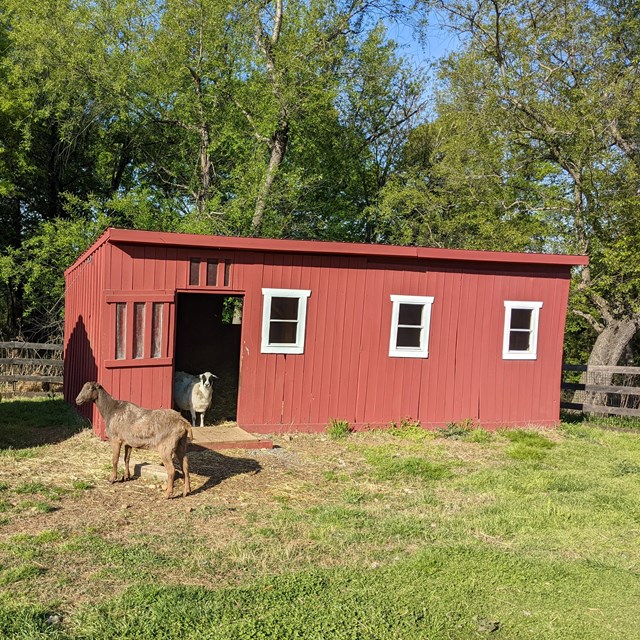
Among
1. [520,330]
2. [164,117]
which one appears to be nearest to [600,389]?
[520,330]

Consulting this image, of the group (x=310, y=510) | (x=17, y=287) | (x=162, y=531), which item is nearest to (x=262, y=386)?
(x=310, y=510)

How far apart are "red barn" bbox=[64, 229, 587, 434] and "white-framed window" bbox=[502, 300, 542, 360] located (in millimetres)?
23

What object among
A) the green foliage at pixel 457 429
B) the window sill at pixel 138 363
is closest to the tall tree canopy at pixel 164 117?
the window sill at pixel 138 363

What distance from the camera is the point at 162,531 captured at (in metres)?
5.92

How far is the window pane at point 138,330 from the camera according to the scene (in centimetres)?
973

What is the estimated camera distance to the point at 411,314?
11.5 meters

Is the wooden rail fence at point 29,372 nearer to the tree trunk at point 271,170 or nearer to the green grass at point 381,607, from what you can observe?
the tree trunk at point 271,170

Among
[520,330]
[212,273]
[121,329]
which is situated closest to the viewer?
[121,329]

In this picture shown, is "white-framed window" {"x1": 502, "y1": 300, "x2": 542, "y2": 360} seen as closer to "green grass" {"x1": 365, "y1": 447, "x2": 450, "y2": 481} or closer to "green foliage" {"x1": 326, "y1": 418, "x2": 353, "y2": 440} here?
"green foliage" {"x1": 326, "y1": 418, "x2": 353, "y2": 440}

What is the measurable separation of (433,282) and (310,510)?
591 cm

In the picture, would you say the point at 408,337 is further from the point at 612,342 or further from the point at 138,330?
the point at 612,342

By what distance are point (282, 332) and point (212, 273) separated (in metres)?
1.56

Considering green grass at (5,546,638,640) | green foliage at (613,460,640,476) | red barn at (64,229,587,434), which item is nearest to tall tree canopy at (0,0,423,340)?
red barn at (64,229,587,434)

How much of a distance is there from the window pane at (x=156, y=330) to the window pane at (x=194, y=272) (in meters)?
0.65
